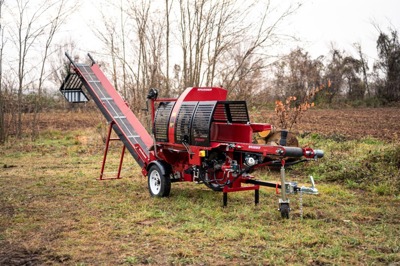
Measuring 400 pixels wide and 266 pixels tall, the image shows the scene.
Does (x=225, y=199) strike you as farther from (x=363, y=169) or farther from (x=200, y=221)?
(x=363, y=169)

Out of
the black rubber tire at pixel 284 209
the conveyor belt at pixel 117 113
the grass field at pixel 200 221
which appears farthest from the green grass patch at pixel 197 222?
the conveyor belt at pixel 117 113

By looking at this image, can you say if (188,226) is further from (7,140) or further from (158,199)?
(7,140)

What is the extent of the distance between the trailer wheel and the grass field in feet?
0.62

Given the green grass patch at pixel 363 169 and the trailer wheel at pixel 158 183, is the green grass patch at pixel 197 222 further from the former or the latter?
the trailer wheel at pixel 158 183

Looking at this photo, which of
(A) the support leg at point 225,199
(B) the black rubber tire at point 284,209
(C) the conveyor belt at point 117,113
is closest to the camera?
(B) the black rubber tire at point 284,209

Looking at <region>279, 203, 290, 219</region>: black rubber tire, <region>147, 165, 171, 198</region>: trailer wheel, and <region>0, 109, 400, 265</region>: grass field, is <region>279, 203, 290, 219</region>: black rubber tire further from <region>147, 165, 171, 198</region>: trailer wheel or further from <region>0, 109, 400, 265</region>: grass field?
<region>147, 165, 171, 198</region>: trailer wheel

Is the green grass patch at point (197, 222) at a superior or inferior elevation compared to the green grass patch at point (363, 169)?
inferior

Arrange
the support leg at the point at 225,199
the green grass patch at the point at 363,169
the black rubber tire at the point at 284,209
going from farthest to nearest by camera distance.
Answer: the green grass patch at the point at 363,169, the support leg at the point at 225,199, the black rubber tire at the point at 284,209

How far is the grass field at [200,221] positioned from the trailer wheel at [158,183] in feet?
0.62

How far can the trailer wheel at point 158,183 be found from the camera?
8586mm

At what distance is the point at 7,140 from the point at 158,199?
38.0ft

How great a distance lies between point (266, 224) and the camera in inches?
266

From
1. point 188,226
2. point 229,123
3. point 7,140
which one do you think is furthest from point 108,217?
point 7,140

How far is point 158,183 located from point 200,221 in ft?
6.93
